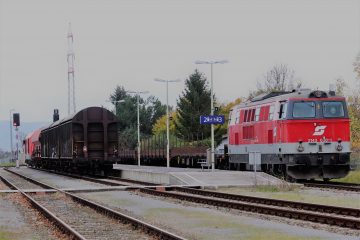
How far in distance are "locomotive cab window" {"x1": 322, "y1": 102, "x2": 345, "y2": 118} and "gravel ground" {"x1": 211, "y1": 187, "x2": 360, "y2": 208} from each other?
4.21 meters

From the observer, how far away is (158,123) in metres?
Answer: 113

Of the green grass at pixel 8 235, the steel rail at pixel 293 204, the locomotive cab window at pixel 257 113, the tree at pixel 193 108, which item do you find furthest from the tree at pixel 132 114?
the green grass at pixel 8 235

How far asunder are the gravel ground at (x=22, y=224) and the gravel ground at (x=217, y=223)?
2285 mm

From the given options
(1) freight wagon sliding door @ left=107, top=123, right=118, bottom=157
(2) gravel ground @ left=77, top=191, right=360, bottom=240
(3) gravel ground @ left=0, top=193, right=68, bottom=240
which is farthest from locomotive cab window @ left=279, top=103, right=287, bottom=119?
(1) freight wagon sliding door @ left=107, top=123, right=118, bottom=157

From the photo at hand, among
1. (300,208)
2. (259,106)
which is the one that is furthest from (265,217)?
(259,106)

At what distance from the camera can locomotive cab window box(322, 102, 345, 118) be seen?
29062mm

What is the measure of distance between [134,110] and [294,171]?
88.4 metres

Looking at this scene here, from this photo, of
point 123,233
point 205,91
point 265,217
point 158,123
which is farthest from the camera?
point 158,123

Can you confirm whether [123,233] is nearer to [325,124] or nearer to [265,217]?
[265,217]

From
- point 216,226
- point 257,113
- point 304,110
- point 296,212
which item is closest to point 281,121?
point 304,110

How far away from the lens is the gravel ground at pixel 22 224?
1416 cm

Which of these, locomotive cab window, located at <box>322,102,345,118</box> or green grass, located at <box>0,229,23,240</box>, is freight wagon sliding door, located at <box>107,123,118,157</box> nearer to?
locomotive cab window, located at <box>322,102,345,118</box>

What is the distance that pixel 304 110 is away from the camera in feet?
94.9

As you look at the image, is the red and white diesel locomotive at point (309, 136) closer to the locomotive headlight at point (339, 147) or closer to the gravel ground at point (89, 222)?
the locomotive headlight at point (339, 147)
